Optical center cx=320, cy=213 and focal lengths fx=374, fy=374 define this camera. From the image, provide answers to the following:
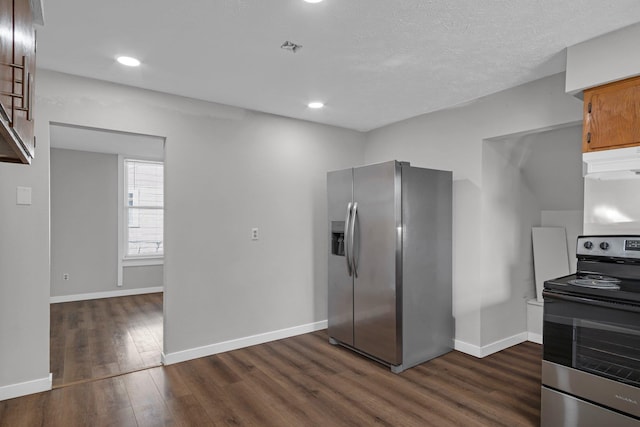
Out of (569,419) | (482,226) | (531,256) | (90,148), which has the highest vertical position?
(90,148)

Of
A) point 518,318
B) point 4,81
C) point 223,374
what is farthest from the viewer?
point 518,318

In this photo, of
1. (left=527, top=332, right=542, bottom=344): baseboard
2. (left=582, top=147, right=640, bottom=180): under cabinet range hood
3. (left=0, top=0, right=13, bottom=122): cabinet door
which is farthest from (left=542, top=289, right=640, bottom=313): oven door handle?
(left=0, top=0, right=13, bottom=122): cabinet door

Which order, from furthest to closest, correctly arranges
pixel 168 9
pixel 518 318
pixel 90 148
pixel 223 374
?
pixel 90 148 → pixel 518 318 → pixel 223 374 → pixel 168 9

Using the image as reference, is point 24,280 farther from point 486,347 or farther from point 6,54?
point 486,347

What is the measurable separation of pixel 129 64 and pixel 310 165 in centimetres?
210

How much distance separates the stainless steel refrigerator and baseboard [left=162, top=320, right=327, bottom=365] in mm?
521

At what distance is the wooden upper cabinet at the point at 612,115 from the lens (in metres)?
2.12

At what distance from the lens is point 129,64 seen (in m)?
2.72

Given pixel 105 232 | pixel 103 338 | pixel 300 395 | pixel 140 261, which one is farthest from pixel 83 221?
pixel 300 395

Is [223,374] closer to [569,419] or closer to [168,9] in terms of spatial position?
[569,419]

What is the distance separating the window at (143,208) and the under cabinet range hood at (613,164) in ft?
20.2

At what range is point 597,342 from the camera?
6.54ft

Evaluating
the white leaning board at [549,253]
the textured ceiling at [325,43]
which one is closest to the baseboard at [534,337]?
the white leaning board at [549,253]

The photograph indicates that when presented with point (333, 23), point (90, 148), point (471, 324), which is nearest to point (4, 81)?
point (333, 23)
